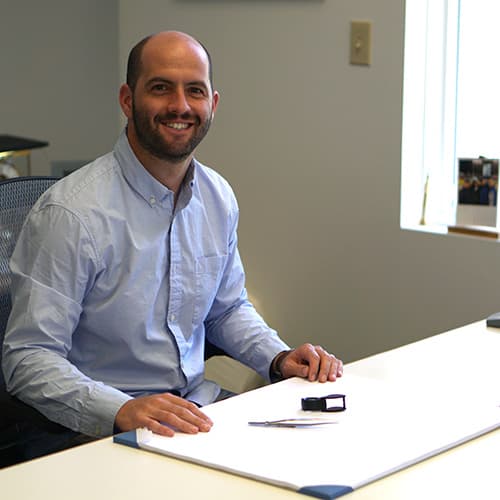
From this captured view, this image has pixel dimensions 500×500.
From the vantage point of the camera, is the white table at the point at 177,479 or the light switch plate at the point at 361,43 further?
the light switch plate at the point at 361,43

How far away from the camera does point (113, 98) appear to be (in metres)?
4.34

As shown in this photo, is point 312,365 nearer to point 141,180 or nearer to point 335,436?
point 335,436

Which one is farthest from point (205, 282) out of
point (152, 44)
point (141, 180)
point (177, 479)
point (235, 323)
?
point (177, 479)

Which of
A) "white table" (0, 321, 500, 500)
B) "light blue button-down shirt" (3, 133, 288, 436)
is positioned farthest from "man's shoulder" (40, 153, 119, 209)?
"white table" (0, 321, 500, 500)

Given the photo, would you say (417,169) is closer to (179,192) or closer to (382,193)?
(382,193)

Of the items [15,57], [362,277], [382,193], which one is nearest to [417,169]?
[382,193]

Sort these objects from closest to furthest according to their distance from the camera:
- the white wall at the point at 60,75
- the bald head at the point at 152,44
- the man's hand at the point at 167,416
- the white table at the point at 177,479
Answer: the white table at the point at 177,479 < the man's hand at the point at 167,416 < the bald head at the point at 152,44 < the white wall at the point at 60,75

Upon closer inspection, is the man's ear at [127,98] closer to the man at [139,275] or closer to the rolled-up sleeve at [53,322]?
the man at [139,275]

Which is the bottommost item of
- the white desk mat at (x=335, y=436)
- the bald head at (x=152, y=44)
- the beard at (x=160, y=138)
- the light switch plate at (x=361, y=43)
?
the white desk mat at (x=335, y=436)

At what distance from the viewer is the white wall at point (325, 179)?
314 centimetres

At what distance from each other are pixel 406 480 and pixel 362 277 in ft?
6.68

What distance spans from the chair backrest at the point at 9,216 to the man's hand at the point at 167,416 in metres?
0.47

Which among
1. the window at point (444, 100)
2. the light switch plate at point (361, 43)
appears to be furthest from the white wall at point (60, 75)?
the window at point (444, 100)

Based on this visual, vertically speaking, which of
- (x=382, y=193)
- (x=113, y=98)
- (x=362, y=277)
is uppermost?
(x=113, y=98)
